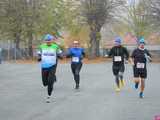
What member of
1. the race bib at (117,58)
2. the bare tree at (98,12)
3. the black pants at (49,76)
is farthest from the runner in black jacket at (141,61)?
the bare tree at (98,12)

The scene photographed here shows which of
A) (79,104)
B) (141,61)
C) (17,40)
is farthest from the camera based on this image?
(17,40)

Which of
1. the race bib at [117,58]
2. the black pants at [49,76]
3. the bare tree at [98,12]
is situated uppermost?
the bare tree at [98,12]

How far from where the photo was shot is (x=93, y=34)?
2699 inches

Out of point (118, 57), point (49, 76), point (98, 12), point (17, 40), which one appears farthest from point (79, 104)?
point (17, 40)

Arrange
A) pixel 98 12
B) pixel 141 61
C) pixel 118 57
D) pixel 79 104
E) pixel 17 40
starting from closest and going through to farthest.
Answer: pixel 79 104 < pixel 141 61 < pixel 118 57 < pixel 98 12 < pixel 17 40

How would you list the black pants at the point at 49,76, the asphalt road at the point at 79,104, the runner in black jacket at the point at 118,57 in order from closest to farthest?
the asphalt road at the point at 79,104 → the black pants at the point at 49,76 → the runner in black jacket at the point at 118,57

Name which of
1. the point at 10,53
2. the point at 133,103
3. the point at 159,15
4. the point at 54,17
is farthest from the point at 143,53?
the point at 10,53

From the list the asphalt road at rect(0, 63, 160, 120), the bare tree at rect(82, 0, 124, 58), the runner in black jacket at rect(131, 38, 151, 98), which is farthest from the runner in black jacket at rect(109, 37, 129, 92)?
the bare tree at rect(82, 0, 124, 58)

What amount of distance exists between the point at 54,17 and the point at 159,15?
43.3ft

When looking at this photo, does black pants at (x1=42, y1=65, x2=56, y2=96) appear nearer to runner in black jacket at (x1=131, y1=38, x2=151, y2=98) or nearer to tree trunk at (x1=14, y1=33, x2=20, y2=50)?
runner in black jacket at (x1=131, y1=38, x2=151, y2=98)

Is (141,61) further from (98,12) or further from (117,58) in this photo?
(98,12)

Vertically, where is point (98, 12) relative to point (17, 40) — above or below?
above

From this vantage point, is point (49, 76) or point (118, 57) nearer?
point (49, 76)

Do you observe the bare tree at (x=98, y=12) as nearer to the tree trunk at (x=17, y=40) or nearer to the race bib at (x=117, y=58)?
the tree trunk at (x=17, y=40)
